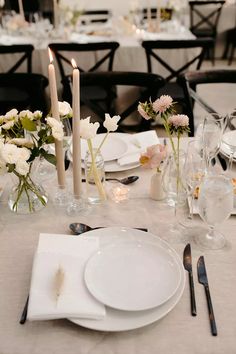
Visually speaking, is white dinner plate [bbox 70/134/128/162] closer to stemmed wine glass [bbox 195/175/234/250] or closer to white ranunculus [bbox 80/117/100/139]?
white ranunculus [bbox 80/117/100/139]

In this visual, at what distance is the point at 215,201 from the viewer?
99 centimetres

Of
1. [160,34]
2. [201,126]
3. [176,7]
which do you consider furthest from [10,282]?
[176,7]

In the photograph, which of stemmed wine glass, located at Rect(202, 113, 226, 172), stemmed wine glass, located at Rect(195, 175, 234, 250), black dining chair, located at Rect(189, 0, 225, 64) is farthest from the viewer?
black dining chair, located at Rect(189, 0, 225, 64)

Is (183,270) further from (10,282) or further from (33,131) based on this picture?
(33,131)

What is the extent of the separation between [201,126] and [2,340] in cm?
90

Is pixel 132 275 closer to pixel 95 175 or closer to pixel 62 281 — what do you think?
pixel 62 281

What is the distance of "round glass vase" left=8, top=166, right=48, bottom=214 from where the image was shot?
1.20 meters

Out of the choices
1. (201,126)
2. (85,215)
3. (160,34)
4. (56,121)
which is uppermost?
(56,121)

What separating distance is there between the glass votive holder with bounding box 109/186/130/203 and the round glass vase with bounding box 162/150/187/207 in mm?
132

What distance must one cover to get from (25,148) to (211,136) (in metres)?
0.60

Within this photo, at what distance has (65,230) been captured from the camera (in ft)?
3.72

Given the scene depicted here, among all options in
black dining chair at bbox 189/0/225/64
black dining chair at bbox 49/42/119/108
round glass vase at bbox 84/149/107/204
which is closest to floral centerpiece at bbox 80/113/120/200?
round glass vase at bbox 84/149/107/204

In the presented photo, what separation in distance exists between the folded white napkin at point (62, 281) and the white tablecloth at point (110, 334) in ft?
0.12

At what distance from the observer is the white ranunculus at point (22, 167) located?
3.50 ft
